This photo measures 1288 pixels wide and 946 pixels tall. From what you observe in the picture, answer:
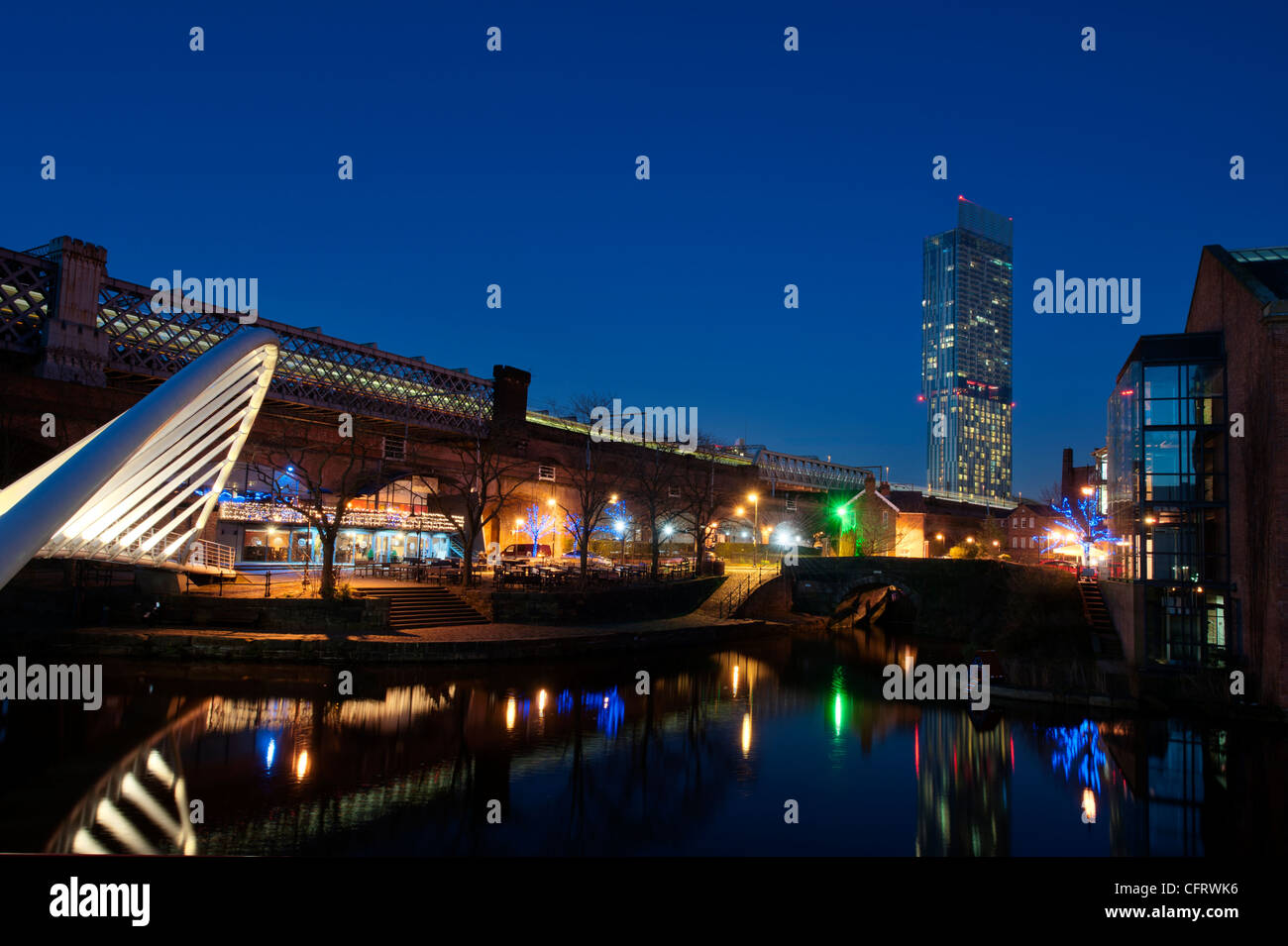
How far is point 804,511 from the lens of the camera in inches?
3438

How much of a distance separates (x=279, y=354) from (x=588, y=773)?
49.5 meters

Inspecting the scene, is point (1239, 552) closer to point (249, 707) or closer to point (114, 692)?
point (249, 707)

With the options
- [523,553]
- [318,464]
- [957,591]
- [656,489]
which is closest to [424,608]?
[656,489]

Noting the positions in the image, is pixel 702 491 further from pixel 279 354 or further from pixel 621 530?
pixel 279 354

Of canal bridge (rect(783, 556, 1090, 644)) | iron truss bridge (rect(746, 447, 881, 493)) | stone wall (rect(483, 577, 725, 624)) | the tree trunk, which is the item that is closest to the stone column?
the tree trunk

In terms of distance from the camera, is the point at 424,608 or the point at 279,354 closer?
the point at 424,608

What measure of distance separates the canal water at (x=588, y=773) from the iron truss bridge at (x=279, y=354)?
2015cm

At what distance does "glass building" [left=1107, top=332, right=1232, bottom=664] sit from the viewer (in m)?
22.7

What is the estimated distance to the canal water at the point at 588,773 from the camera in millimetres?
12172

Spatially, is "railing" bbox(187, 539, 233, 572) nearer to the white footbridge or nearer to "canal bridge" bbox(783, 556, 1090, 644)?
the white footbridge

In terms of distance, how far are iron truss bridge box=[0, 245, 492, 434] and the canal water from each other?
66.1 ft

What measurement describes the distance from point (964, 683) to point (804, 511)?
204 feet

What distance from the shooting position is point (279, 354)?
5609 centimetres

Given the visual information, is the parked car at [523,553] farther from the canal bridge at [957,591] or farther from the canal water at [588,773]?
the canal water at [588,773]
